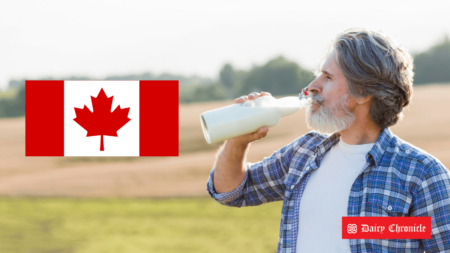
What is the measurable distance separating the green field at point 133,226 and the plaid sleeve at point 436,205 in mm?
3164

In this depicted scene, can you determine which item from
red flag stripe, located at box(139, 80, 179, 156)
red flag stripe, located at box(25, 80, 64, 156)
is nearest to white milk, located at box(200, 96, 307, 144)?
red flag stripe, located at box(139, 80, 179, 156)

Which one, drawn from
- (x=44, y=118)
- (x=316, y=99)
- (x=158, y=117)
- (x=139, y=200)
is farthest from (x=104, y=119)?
(x=316, y=99)

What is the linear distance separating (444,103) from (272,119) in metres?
8.48

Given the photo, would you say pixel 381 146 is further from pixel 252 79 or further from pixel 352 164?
pixel 252 79

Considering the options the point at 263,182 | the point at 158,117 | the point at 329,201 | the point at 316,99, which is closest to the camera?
the point at 329,201

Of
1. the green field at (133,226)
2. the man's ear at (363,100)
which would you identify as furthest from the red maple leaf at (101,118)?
the man's ear at (363,100)

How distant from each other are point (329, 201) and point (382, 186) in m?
0.17

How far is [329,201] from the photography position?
126 centimetres

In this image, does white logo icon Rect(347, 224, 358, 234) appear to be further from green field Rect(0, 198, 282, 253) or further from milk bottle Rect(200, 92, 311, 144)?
green field Rect(0, 198, 282, 253)

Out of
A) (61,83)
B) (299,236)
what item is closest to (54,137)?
(61,83)

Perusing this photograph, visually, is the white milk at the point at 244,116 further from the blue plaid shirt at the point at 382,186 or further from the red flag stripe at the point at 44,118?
the red flag stripe at the point at 44,118

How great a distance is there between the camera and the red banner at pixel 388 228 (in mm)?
1079

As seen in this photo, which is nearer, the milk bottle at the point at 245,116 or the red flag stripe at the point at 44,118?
the milk bottle at the point at 245,116

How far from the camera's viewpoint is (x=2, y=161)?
7102 mm
